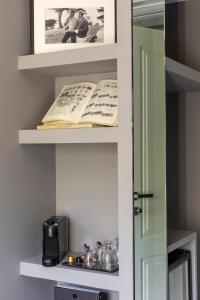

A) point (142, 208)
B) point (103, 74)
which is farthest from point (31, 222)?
point (103, 74)

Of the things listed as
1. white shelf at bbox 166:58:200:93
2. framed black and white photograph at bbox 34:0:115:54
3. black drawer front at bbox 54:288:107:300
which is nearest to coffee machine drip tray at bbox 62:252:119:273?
black drawer front at bbox 54:288:107:300

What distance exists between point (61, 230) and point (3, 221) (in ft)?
0.95

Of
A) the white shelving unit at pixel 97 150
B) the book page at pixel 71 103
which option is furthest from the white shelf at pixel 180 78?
the book page at pixel 71 103

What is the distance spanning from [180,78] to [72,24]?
552 mm

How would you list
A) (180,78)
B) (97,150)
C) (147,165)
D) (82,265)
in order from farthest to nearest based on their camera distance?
(97,150) → (82,265) → (180,78) → (147,165)

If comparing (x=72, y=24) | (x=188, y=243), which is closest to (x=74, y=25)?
(x=72, y=24)

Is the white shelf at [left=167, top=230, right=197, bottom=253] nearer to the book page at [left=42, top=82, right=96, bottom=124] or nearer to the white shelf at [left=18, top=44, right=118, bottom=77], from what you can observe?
the book page at [left=42, top=82, right=96, bottom=124]

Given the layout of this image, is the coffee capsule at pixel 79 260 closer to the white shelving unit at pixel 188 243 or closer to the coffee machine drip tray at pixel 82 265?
the coffee machine drip tray at pixel 82 265

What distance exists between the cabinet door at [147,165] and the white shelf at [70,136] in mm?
120

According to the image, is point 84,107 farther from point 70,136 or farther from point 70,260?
point 70,260

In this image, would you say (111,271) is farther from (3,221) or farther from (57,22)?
(57,22)

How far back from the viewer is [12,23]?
6.57ft

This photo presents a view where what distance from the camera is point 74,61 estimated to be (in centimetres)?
191

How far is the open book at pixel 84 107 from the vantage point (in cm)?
190
